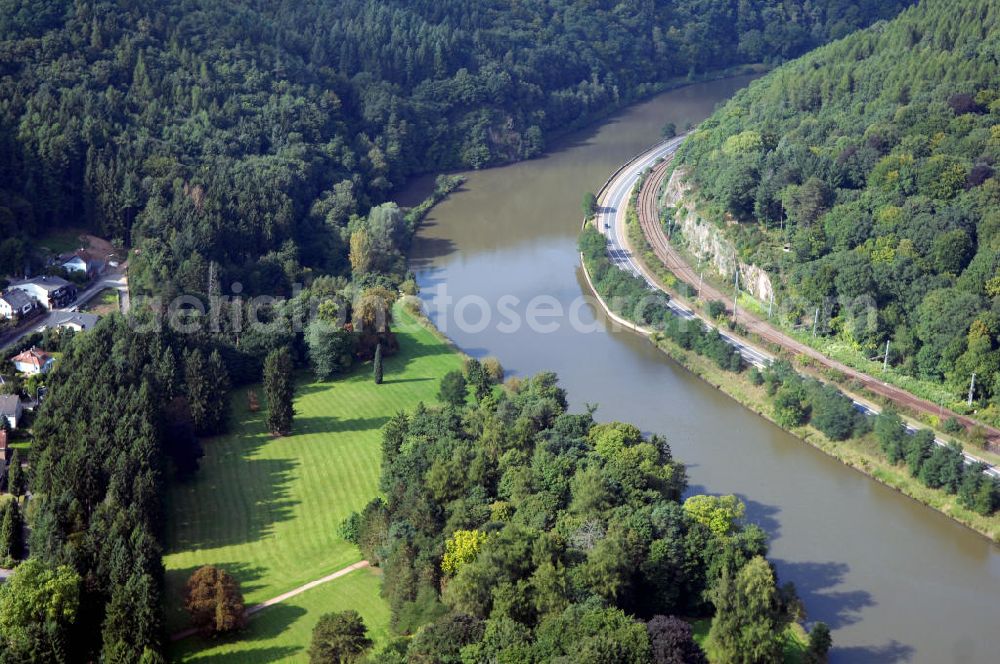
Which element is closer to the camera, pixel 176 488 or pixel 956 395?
pixel 176 488

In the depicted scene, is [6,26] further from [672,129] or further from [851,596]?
[851,596]

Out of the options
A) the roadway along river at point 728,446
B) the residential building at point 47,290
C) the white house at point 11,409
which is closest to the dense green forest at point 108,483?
the white house at point 11,409

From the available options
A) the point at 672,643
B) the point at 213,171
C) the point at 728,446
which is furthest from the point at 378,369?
the point at 672,643

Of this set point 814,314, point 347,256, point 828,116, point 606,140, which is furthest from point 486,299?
point 606,140

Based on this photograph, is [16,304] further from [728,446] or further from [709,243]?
[709,243]

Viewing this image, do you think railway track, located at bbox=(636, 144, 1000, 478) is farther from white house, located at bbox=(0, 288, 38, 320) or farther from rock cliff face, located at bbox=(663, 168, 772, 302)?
white house, located at bbox=(0, 288, 38, 320)
